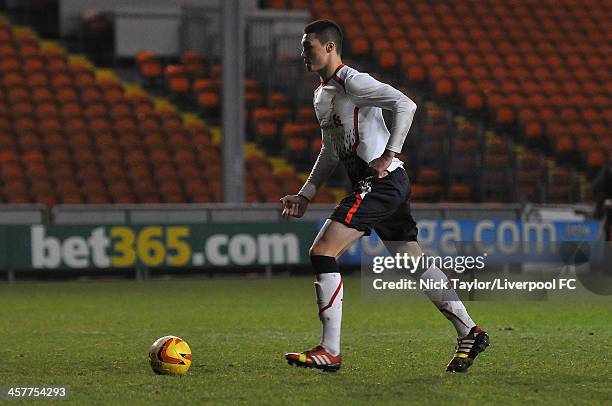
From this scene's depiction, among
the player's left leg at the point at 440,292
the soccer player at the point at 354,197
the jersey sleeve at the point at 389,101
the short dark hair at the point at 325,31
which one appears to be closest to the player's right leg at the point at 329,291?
the soccer player at the point at 354,197

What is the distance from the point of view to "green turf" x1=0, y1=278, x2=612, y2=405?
6059 millimetres

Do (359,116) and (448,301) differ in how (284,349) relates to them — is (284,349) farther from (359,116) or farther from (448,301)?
(359,116)

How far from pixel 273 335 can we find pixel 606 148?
15.4 metres

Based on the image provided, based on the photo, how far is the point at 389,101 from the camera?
21.5 ft

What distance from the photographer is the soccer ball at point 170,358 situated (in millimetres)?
6711

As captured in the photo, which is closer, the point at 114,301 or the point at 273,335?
the point at 273,335

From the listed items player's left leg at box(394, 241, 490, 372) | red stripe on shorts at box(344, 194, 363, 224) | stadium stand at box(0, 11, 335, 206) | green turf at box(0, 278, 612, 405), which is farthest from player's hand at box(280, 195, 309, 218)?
stadium stand at box(0, 11, 335, 206)

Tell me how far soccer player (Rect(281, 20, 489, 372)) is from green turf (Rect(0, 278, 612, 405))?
229 millimetres

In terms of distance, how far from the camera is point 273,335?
30.4ft

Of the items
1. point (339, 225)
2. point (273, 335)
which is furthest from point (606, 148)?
point (339, 225)

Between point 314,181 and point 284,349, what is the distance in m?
1.57

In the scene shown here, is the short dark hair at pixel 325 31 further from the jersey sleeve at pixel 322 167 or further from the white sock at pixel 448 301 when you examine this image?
the white sock at pixel 448 301

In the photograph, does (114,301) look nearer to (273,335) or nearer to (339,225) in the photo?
(273,335)

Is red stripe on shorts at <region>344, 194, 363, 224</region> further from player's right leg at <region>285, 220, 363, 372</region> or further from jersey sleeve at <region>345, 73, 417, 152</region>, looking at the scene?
jersey sleeve at <region>345, 73, 417, 152</region>
